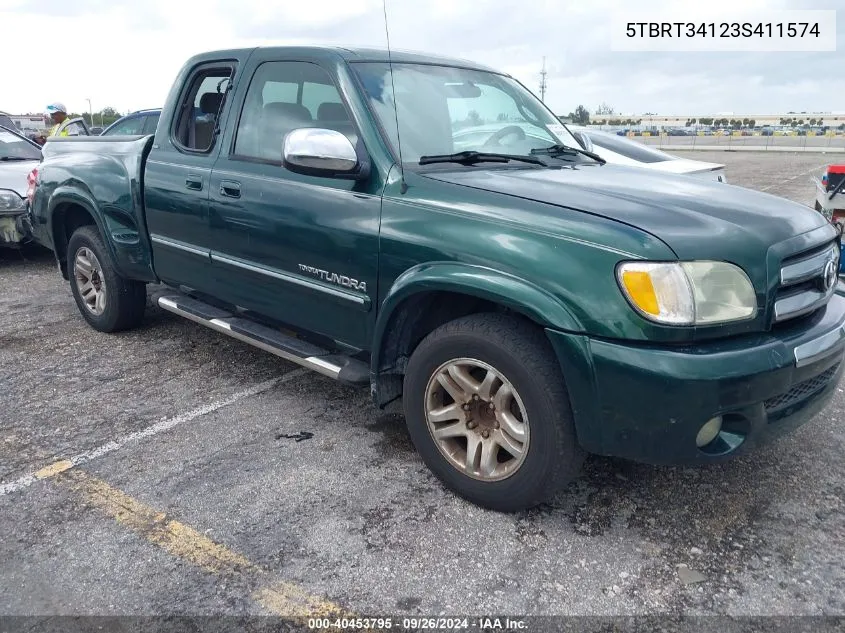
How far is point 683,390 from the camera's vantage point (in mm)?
2369

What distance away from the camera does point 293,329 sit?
3.72m

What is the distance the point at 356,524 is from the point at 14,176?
270 inches

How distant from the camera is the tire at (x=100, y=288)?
495cm

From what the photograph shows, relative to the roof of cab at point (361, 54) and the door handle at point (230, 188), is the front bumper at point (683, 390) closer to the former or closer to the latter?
the roof of cab at point (361, 54)

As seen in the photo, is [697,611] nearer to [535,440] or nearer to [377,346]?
[535,440]

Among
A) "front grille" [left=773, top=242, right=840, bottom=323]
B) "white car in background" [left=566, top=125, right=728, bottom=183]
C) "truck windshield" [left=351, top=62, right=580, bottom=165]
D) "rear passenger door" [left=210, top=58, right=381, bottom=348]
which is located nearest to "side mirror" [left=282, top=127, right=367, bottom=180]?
"rear passenger door" [left=210, top=58, right=381, bottom=348]

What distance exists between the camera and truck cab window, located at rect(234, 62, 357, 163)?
3.45m

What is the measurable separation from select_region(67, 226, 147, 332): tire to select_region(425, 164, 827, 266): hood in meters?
2.88

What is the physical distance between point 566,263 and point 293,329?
1715mm

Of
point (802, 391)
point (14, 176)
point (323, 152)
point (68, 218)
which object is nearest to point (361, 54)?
point (323, 152)

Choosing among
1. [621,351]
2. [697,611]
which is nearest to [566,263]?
[621,351]

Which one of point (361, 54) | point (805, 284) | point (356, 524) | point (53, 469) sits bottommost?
point (356, 524)

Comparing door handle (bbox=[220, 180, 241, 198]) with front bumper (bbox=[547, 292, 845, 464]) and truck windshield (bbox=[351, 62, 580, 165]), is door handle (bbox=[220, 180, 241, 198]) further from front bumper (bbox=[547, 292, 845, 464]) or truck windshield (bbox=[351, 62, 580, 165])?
front bumper (bbox=[547, 292, 845, 464])

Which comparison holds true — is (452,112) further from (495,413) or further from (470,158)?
(495,413)
